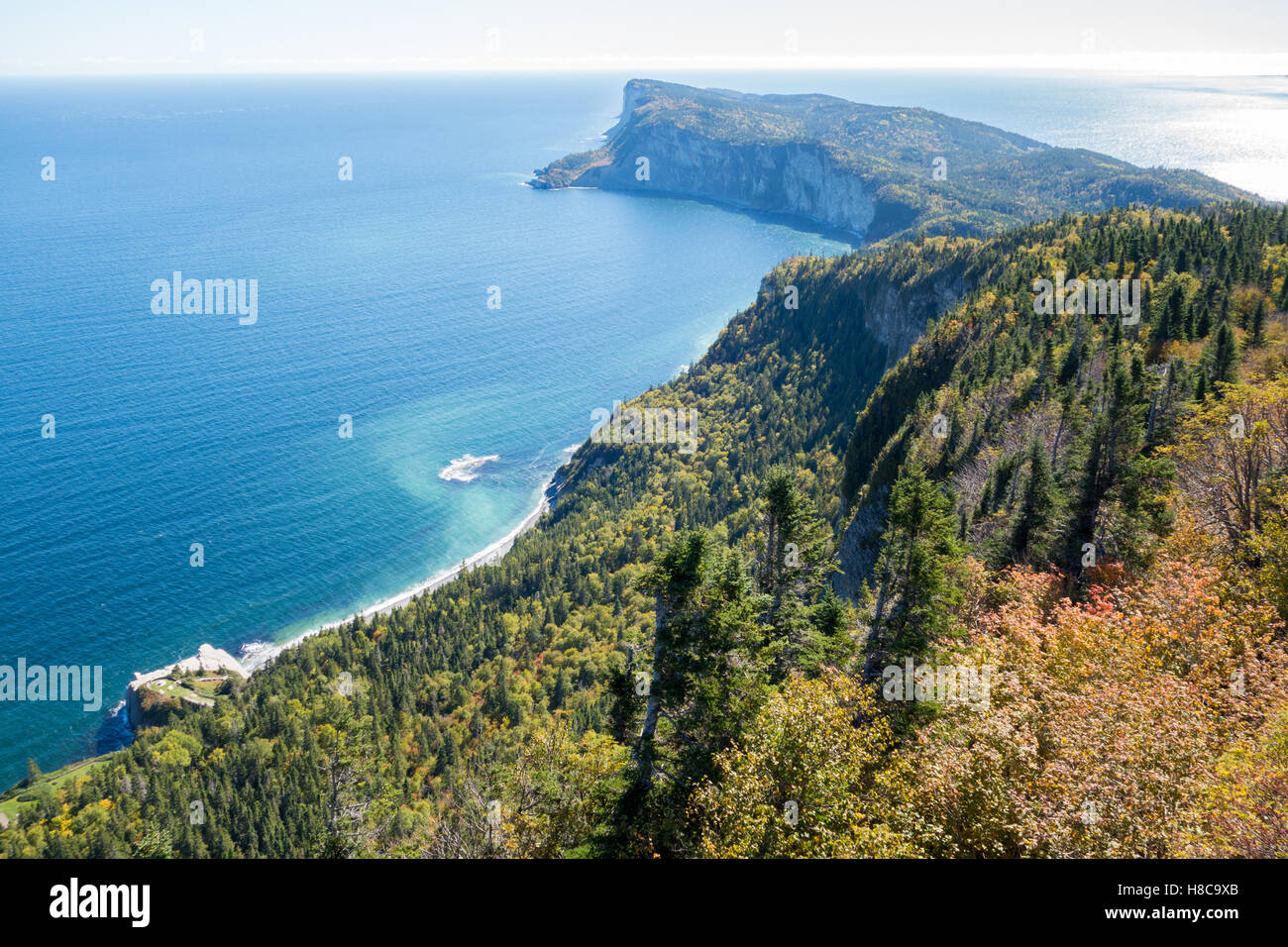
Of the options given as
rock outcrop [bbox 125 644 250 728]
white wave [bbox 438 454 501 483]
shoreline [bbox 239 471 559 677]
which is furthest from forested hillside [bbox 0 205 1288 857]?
white wave [bbox 438 454 501 483]

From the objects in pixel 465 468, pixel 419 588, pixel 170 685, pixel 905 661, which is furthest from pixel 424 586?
pixel 905 661

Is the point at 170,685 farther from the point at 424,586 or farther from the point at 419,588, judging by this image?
the point at 424,586

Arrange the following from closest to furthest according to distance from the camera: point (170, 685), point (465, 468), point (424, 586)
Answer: point (170, 685)
point (424, 586)
point (465, 468)

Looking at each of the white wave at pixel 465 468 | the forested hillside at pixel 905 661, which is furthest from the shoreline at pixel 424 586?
the white wave at pixel 465 468

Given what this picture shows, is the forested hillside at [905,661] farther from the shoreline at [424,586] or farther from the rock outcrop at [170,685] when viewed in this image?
the shoreline at [424,586]

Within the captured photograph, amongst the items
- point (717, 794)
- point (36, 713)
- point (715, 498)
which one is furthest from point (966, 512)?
point (36, 713)

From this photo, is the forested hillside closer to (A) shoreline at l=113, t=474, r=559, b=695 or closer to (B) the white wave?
(A) shoreline at l=113, t=474, r=559, b=695
